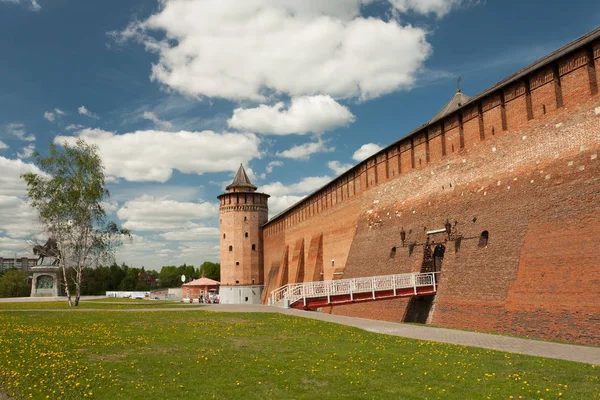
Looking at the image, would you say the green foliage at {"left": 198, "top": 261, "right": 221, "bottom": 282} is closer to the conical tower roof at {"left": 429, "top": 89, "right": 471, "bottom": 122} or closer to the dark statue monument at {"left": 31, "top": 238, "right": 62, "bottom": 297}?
the dark statue monument at {"left": 31, "top": 238, "right": 62, "bottom": 297}

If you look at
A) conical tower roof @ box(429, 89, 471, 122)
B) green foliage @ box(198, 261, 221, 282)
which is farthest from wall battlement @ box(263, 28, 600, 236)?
green foliage @ box(198, 261, 221, 282)

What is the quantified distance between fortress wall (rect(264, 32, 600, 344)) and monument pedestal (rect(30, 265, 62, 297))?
41.9 meters

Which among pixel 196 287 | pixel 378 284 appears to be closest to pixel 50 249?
pixel 378 284

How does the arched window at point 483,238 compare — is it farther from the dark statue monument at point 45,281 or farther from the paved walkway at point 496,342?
the dark statue monument at point 45,281

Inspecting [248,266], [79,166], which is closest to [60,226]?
[79,166]

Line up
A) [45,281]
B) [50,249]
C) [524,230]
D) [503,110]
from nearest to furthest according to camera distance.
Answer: [524,230] → [503,110] → [50,249] → [45,281]

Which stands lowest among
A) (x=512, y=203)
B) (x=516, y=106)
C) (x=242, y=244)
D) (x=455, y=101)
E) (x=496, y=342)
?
(x=496, y=342)

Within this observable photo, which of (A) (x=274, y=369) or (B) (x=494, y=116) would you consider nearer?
(A) (x=274, y=369)

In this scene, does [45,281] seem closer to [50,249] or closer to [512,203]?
[50,249]

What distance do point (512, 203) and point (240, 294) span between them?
1446 inches

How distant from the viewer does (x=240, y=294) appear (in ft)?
157

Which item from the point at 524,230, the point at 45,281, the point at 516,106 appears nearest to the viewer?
the point at 524,230

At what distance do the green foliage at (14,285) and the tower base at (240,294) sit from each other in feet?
124

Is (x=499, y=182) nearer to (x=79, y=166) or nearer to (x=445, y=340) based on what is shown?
(x=445, y=340)
